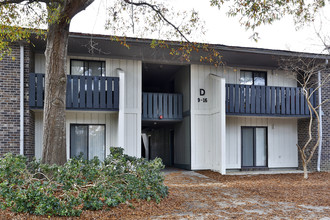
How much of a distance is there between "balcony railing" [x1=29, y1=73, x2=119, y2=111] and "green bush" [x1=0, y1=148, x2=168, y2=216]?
468cm

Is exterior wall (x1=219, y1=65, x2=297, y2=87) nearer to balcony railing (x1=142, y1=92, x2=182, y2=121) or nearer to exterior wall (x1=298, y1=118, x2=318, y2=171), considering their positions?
exterior wall (x1=298, y1=118, x2=318, y2=171)

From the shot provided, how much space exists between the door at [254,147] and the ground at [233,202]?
3.64 meters

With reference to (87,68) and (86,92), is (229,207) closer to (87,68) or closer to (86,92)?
(86,92)

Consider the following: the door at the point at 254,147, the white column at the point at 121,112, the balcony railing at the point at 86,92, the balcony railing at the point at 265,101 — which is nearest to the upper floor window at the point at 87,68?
the balcony railing at the point at 86,92

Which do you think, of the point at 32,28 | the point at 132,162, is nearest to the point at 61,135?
the point at 132,162

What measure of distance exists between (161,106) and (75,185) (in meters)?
8.20

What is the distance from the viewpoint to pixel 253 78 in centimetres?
1489

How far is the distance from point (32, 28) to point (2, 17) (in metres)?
0.89

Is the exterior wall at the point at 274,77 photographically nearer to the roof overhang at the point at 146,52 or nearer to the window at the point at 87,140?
the roof overhang at the point at 146,52

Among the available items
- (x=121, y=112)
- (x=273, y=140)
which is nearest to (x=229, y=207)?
(x=121, y=112)

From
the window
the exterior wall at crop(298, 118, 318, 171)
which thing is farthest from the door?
the window

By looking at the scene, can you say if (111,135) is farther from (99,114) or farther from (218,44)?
(218,44)

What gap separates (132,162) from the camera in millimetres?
7500

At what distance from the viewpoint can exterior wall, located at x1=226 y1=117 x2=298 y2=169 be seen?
14.4m
